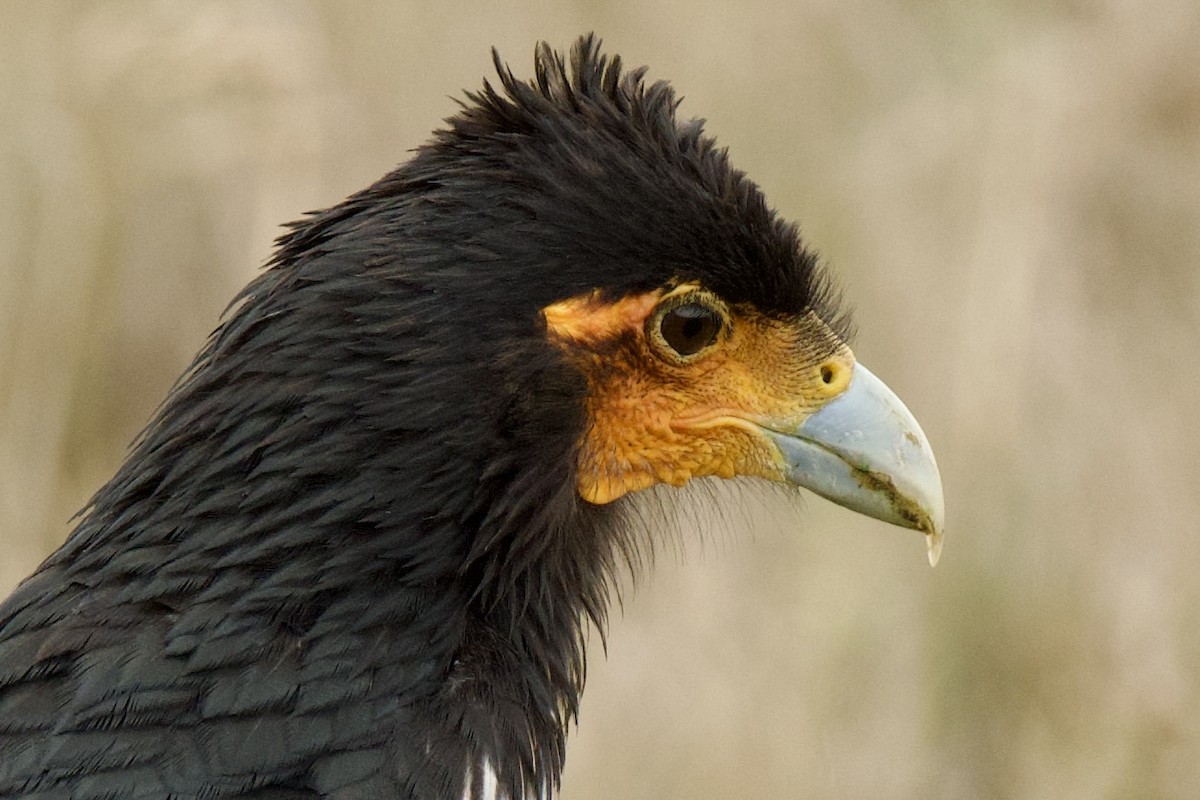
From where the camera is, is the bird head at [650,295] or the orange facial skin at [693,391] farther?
the orange facial skin at [693,391]

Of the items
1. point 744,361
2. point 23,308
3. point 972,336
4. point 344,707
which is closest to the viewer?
point 344,707

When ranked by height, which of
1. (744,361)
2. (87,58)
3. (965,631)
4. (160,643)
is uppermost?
(87,58)

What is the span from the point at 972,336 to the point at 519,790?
3514 millimetres

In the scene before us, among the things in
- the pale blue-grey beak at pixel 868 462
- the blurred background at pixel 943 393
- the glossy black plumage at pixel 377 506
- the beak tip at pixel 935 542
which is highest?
the blurred background at pixel 943 393

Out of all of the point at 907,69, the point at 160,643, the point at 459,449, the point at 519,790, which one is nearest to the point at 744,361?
the point at 459,449

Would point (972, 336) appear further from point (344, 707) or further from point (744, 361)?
point (344, 707)

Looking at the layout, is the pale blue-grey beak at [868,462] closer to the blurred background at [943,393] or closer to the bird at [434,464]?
the bird at [434,464]

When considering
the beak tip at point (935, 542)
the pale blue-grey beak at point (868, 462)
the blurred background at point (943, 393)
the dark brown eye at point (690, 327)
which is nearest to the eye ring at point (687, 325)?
the dark brown eye at point (690, 327)

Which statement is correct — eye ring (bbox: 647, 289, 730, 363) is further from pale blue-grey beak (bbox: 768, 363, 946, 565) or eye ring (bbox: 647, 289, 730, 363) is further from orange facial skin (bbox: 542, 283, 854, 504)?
pale blue-grey beak (bbox: 768, 363, 946, 565)

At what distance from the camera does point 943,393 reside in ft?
20.7

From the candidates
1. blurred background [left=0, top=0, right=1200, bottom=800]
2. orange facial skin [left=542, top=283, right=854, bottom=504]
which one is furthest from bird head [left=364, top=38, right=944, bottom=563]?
blurred background [left=0, top=0, right=1200, bottom=800]

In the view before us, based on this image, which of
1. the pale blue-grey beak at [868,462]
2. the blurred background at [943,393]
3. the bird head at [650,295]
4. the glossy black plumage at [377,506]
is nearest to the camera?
the glossy black plumage at [377,506]

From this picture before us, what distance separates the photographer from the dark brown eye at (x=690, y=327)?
3.38 meters

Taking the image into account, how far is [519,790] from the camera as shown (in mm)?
3178
